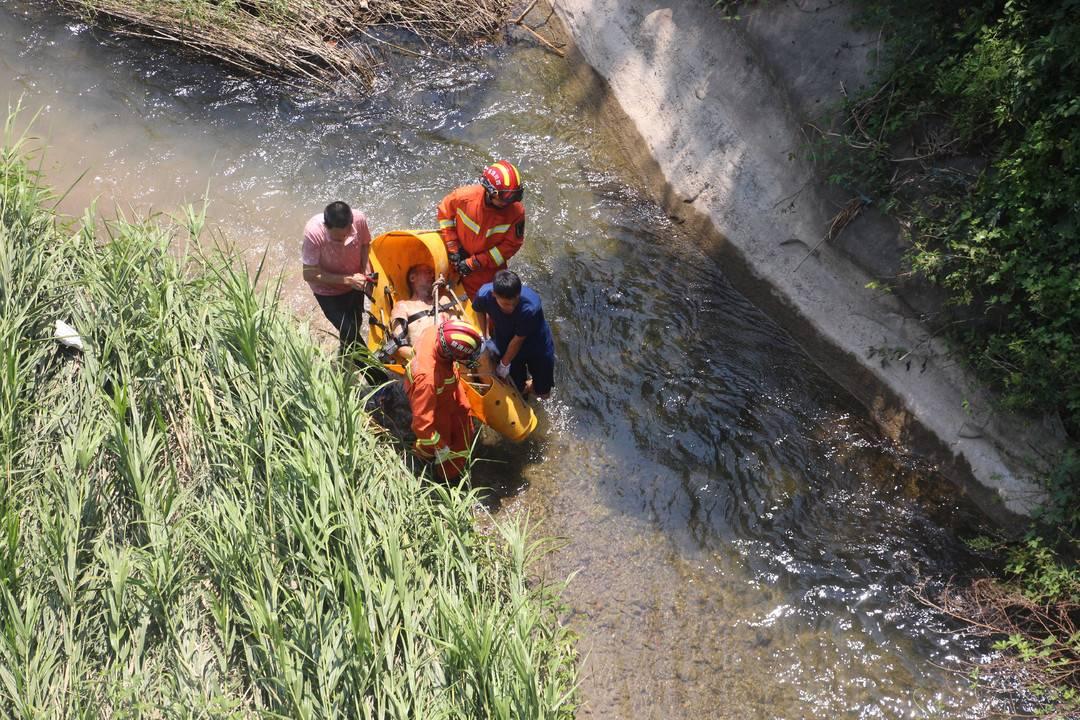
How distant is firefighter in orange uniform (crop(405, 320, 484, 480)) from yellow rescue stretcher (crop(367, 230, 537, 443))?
0.85 ft

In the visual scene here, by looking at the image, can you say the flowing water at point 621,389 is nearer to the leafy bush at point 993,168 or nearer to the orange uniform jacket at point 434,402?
the orange uniform jacket at point 434,402

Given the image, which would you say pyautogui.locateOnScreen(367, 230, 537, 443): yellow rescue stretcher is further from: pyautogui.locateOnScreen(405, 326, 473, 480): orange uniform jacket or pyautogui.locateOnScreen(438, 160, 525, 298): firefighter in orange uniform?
pyautogui.locateOnScreen(405, 326, 473, 480): orange uniform jacket

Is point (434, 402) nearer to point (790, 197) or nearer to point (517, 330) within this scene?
point (517, 330)

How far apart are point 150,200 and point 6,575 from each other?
4322mm

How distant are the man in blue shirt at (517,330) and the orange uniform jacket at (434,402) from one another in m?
0.44

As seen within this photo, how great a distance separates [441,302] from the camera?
19.1 feet

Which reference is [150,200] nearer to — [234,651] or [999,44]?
[234,651]

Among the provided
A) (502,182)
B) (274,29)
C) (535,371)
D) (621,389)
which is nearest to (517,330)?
(535,371)

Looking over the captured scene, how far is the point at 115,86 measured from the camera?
8445 mm

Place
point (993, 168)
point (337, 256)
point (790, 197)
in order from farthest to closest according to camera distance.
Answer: point (790, 197) → point (993, 168) → point (337, 256)

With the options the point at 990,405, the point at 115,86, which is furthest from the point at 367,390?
the point at 115,86

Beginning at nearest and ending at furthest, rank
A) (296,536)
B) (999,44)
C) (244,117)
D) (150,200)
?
1. (296,536)
2. (999,44)
3. (150,200)
4. (244,117)

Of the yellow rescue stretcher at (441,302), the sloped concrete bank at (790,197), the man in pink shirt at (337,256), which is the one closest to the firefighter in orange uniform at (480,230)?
the yellow rescue stretcher at (441,302)

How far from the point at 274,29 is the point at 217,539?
612 centimetres
